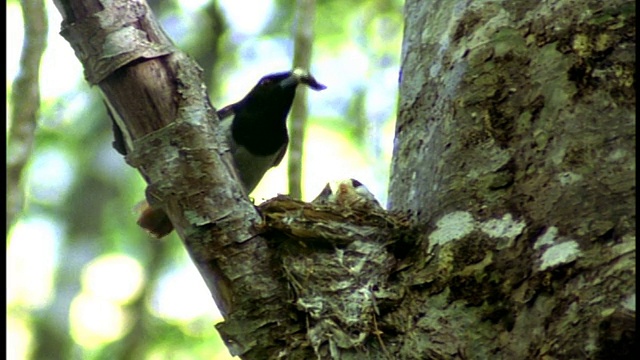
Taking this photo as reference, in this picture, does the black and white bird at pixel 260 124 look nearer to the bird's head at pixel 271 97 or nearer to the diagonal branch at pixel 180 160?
the bird's head at pixel 271 97

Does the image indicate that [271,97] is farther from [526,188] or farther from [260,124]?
[526,188]

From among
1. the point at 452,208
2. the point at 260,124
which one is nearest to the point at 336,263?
the point at 452,208

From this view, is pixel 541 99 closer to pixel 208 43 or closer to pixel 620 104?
pixel 620 104

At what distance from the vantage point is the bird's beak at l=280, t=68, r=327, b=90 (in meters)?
3.90

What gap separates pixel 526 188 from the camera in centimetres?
243

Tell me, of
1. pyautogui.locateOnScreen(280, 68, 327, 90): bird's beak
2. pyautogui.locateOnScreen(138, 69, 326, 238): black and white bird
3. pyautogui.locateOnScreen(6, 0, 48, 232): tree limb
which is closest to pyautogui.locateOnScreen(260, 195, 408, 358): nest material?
pyautogui.locateOnScreen(280, 68, 327, 90): bird's beak

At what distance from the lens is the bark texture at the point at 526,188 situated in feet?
7.11

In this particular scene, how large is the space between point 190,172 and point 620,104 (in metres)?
1.29

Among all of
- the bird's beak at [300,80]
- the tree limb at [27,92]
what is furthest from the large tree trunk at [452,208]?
the tree limb at [27,92]

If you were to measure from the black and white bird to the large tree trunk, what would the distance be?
168 cm

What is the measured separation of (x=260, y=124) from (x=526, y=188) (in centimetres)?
235

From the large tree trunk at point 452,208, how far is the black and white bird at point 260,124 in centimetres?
168

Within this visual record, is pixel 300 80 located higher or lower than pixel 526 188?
higher

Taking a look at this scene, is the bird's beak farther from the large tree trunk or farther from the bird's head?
the large tree trunk
